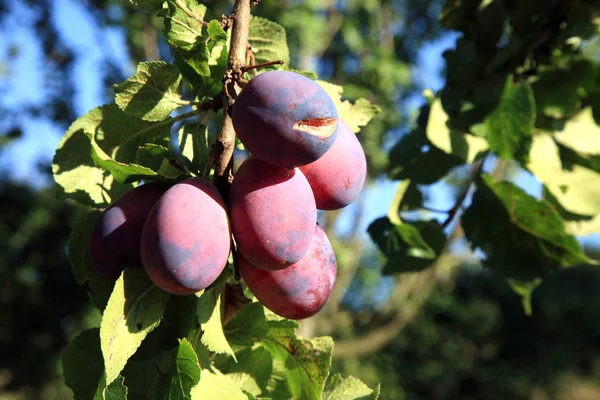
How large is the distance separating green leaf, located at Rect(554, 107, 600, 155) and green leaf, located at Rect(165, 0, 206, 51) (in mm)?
931

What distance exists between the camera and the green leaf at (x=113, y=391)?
0.68 meters

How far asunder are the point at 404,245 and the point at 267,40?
1.73ft

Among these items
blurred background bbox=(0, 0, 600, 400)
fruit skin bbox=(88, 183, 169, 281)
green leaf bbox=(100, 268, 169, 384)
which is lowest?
blurred background bbox=(0, 0, 600, 400)

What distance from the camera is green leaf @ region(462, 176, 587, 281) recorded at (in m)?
1.13

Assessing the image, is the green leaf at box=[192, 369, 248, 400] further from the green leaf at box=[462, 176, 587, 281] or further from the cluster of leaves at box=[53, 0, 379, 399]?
the green leaf at box=[462, 176, 587, 281]

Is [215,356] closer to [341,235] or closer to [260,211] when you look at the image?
[260,211]

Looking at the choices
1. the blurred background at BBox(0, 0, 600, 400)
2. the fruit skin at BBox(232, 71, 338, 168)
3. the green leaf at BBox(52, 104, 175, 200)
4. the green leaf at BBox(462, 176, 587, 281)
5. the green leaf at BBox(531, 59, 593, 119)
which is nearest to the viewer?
the fruit skin at BBox(232, 71, 338, 168)

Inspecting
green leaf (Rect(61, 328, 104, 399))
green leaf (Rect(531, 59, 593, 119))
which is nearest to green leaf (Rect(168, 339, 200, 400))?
green leaf (Rect(61, 328, 104, 399))

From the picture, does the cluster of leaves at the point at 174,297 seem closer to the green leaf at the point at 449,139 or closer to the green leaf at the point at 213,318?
the green leaf at the point at 213,318

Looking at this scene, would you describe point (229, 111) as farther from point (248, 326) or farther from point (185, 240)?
point (248, 326)

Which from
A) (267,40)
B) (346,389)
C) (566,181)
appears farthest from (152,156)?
(566,181)

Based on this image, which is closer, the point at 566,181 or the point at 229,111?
the point at 229,111

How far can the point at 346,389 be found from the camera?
2.84 ft

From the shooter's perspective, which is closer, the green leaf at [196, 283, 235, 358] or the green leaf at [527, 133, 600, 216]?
the green leaf at [196, 283, 235, 358]
